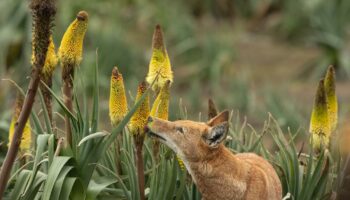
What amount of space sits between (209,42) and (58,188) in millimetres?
10615

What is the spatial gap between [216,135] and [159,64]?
0.66 m

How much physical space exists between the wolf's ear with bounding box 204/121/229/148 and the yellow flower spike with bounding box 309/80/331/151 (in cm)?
73

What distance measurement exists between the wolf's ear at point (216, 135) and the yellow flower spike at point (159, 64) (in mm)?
554

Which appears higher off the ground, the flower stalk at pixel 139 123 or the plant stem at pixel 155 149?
the flower stalk at pixel 139 123

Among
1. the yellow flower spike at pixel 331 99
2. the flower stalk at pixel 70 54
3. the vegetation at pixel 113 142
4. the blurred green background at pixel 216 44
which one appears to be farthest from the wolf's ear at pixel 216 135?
the blurred green background at pixel 216 44

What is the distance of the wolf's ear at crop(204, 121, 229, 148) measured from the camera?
13.5 ft

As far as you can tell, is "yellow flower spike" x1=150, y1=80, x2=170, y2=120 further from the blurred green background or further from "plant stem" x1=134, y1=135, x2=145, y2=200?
the blurred green background

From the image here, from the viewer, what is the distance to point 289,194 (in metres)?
4.56

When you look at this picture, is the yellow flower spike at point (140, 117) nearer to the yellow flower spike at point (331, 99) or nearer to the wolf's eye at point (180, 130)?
the wolf's eye at point (180, 130)

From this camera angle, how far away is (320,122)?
4.81 metres

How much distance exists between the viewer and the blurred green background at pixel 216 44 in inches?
518

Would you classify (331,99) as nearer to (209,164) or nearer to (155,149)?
(155,149)

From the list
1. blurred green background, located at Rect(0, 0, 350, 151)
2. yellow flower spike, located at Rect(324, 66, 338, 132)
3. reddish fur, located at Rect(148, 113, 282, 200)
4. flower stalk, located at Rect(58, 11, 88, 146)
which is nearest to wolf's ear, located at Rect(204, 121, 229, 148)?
reddish fur, located at Rect(148, 113, 282, 200)

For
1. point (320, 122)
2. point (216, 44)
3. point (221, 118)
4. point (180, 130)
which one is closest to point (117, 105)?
point (180, 130)
